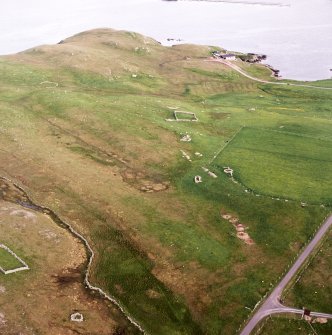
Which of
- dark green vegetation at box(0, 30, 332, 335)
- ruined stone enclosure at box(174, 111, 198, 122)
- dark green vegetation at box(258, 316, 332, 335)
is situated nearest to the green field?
dark green vegetation at box(0, 30, 332, 335)

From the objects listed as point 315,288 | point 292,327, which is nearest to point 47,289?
point 292,327

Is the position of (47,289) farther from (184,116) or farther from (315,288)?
(184,116)

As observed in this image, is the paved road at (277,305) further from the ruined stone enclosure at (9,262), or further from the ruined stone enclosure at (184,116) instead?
the ruined stone enclosure at (184,116)

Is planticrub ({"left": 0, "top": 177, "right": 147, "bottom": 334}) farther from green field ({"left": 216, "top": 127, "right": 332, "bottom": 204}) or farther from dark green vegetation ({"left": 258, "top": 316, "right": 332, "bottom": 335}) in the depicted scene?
green field ({"left": 216, "top": 127, "right": 332, "bottom": 204})

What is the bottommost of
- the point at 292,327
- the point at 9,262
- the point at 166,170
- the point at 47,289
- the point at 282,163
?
the point at 292,327

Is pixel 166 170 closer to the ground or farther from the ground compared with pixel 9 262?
closer to the ground

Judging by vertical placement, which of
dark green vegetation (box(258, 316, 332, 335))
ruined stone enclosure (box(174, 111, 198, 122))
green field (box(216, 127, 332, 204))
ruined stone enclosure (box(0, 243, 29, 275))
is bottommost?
dark green vegetation (box(258, 316, 332, 335))
